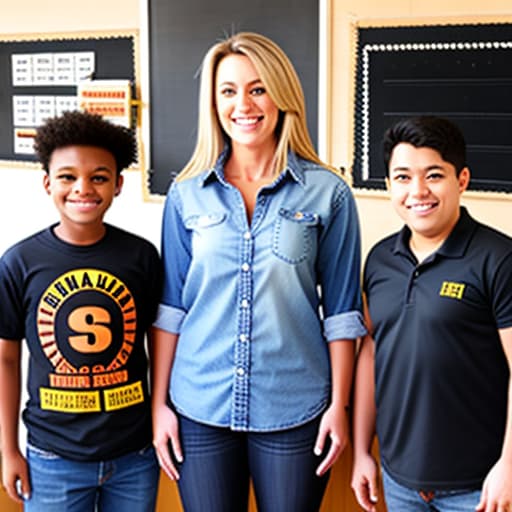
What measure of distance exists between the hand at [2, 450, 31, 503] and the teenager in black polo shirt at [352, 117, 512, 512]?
2.31 feet

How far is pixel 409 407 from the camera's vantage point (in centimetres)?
126

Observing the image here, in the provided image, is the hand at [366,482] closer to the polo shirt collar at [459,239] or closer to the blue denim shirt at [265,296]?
the blue denim shirt at [265,296]

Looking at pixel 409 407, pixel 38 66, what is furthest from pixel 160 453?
pixel 38 66

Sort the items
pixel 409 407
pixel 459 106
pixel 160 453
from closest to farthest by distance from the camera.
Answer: pixel 409 407, pixel 160 453, pixel 459 106

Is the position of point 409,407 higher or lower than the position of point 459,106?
lower

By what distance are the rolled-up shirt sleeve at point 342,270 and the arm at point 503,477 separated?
0.29 m

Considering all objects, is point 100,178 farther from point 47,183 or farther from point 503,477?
point 503,477

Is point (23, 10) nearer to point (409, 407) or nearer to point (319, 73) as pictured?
point (319, 73)

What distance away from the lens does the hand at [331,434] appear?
1319mm

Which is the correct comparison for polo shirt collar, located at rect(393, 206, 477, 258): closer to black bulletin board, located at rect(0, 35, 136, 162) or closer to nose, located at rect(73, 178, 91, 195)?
nose, located at rect(73, 178, 91, 195)

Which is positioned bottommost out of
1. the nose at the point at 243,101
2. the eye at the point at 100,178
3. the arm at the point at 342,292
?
the arm at the point at 342,292

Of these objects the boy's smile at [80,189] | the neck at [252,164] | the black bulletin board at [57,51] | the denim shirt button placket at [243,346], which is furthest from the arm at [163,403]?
the black bulletin board at [57,51]

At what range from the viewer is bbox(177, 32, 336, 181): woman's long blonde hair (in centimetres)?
135

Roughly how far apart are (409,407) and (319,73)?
5.74 ft
